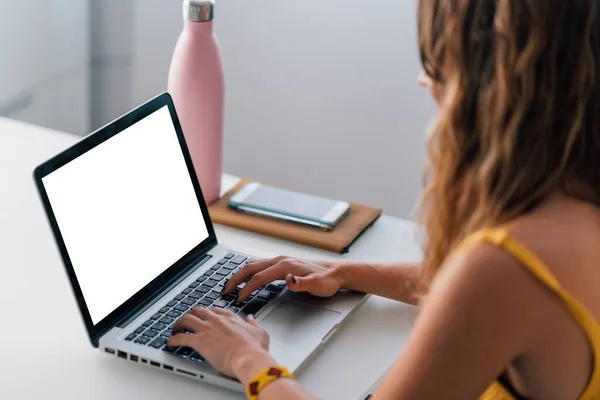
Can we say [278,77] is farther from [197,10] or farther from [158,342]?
[158,342]

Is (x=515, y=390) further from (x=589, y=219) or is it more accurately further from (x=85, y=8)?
(x=85, y=8)

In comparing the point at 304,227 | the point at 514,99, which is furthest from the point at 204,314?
the point at 514,99

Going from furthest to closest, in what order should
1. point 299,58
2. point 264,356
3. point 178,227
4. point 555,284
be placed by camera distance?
point 299,58
point 178,227
point 264,356
point 555,284

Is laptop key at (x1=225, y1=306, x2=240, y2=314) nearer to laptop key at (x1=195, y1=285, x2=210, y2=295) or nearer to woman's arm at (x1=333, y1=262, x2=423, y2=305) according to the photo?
laptop key at (x1=195, y1=285, x2=210, y2=295)

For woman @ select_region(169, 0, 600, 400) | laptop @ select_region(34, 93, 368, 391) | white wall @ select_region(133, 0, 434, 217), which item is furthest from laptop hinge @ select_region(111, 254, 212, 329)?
white wall @ select_region(133, 0, 434, 217)

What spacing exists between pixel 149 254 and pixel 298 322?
219mm

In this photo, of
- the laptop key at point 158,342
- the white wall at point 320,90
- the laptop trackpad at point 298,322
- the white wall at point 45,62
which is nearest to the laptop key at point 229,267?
the laptop trackpad at point 298,322

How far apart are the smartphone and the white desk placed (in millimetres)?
53

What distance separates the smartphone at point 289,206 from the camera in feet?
4.77

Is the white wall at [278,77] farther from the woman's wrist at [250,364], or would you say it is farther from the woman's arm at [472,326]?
the woman's arm at [472,326]

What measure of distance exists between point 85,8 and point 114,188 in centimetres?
172

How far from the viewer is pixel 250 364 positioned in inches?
40.0

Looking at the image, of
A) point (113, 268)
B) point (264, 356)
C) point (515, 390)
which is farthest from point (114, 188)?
point (515, 390)

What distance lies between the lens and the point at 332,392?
1052 mm
